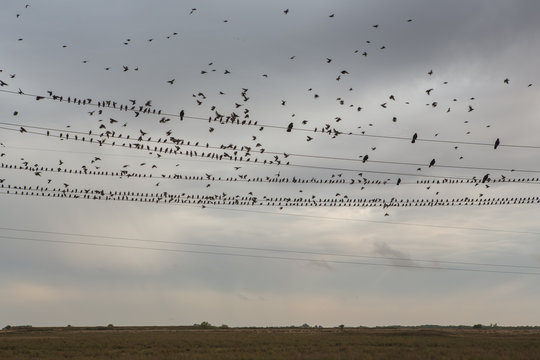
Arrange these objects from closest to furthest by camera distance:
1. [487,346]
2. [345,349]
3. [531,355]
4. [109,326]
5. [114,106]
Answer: [114,106]
[531,355]
[345,349]
[487,346]
[109,326]

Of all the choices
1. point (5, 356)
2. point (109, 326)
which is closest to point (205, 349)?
point (5, 356)

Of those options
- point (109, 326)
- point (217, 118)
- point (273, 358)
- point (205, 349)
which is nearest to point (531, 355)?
point (273, 358)

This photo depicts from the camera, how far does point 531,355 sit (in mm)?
49156

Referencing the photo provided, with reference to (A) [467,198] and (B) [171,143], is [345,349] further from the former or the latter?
(B) [171,143]

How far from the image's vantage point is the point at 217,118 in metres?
37.1

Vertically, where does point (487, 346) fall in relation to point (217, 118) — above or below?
below

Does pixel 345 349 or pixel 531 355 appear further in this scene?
pixel 345 349

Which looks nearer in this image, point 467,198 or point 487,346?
point 467,198

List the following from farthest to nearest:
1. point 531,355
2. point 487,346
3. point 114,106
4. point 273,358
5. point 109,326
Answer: point 109,326 → point 487,346 → point 531,355 → point 273,358 → point 114,106

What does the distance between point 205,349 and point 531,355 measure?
1204 inches

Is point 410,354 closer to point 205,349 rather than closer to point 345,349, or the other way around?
point 345,349

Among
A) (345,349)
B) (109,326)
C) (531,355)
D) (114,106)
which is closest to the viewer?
(114,106)

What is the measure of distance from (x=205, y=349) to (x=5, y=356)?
18571 millimetres

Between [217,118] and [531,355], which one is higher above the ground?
[217,118]
